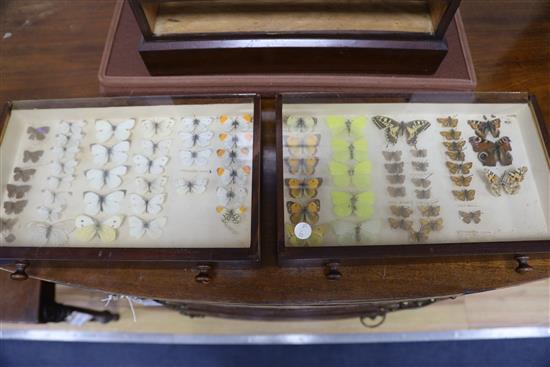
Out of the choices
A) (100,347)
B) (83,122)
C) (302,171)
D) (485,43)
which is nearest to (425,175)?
(302,171)

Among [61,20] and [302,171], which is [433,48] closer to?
[302,171]

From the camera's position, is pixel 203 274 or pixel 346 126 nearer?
pixel 203 274

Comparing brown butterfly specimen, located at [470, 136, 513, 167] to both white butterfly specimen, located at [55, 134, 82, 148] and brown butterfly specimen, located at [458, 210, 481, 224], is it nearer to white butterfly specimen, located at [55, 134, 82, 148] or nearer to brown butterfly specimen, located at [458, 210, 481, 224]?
brown butterfly specimen, located at [458, 210, 481, 224]

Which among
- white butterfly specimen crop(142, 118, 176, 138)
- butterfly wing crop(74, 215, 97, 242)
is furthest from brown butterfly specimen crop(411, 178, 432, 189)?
butterfly wing crop(74, 215, 97, 242)

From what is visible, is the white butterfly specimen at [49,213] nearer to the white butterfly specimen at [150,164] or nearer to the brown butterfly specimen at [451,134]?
the white butterfly specimen at [150,164]

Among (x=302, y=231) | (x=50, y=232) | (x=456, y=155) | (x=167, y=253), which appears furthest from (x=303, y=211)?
(x=50, y=232)

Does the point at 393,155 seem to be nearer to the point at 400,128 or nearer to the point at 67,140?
the point at 400,128

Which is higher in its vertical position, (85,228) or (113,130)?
(113,130)
